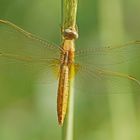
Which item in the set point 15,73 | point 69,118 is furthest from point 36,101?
point 69,118

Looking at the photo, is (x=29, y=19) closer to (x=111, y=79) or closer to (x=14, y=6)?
(x=14, y=6)

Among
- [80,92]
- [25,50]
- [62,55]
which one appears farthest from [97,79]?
[80,92]

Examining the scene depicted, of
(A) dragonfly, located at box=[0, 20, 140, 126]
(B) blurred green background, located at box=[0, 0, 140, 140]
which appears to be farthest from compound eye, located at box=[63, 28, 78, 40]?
(B) blurred green background, located at box=[0, 0, 140, 140]

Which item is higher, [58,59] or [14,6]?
[14,6]

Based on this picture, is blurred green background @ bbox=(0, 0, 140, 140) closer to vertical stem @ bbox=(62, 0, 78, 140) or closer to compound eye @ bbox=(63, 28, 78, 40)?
compound eye @ bbox=(63, 28, 78, 40)

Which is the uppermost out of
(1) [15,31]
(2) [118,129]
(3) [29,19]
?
(3) [29,19]

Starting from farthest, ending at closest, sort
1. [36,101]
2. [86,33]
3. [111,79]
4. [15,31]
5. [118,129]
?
[86,33]
[36,101]
[118,129]
[111,79]
[15,31]

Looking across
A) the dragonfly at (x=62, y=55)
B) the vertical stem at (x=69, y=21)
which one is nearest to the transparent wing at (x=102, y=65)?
the dragonfly at (x=62, y=55)

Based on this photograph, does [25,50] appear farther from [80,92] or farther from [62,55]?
[80,92]
